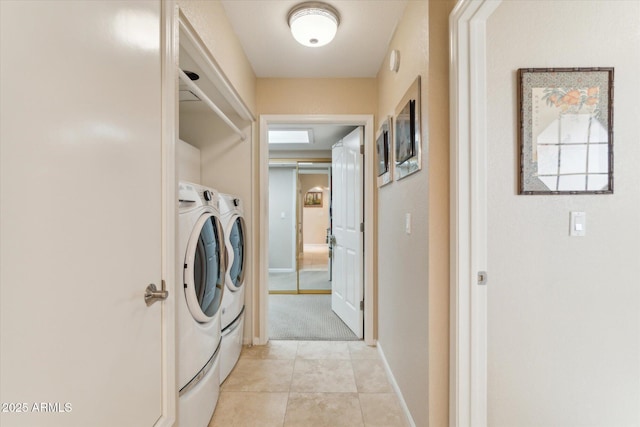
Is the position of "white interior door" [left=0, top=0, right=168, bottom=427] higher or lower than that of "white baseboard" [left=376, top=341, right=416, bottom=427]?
higher

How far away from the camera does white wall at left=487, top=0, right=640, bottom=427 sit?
1.39m

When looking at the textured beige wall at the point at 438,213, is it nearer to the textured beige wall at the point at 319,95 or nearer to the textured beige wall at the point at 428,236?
the textured beige wall at the point at 428,236

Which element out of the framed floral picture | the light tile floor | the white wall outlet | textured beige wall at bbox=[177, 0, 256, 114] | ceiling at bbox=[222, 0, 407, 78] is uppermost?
ceiling at bbox=[222, 0, 407, 78]

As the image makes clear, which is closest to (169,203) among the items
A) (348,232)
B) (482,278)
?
(482,278)

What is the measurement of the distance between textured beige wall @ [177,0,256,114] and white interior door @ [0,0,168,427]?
0.44 meters

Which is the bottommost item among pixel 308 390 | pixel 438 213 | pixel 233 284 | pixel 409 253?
pixel 308 390

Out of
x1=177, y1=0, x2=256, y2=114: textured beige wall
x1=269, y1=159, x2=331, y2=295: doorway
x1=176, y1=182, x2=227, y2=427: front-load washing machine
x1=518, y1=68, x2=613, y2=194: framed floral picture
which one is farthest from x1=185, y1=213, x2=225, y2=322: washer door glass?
x1=269, y1=159, x2=331, y2=295: doorway

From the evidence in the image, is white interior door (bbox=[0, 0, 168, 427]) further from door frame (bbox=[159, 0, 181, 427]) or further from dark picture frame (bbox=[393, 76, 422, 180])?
dark picture frame (bbox=[393, 76, 422, 180])

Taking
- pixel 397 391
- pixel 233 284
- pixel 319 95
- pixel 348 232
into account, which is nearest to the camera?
pixel 397 391

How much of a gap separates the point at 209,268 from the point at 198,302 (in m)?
0.20

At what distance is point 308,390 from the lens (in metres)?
1.94

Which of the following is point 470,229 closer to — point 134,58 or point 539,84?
point 539,84

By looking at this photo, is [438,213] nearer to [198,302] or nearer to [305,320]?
[198,302]

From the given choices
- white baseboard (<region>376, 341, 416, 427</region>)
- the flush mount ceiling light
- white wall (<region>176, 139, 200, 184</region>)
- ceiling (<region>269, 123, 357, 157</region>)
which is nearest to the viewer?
white baseboard (<region>376, 341, 416, 427</region>)
